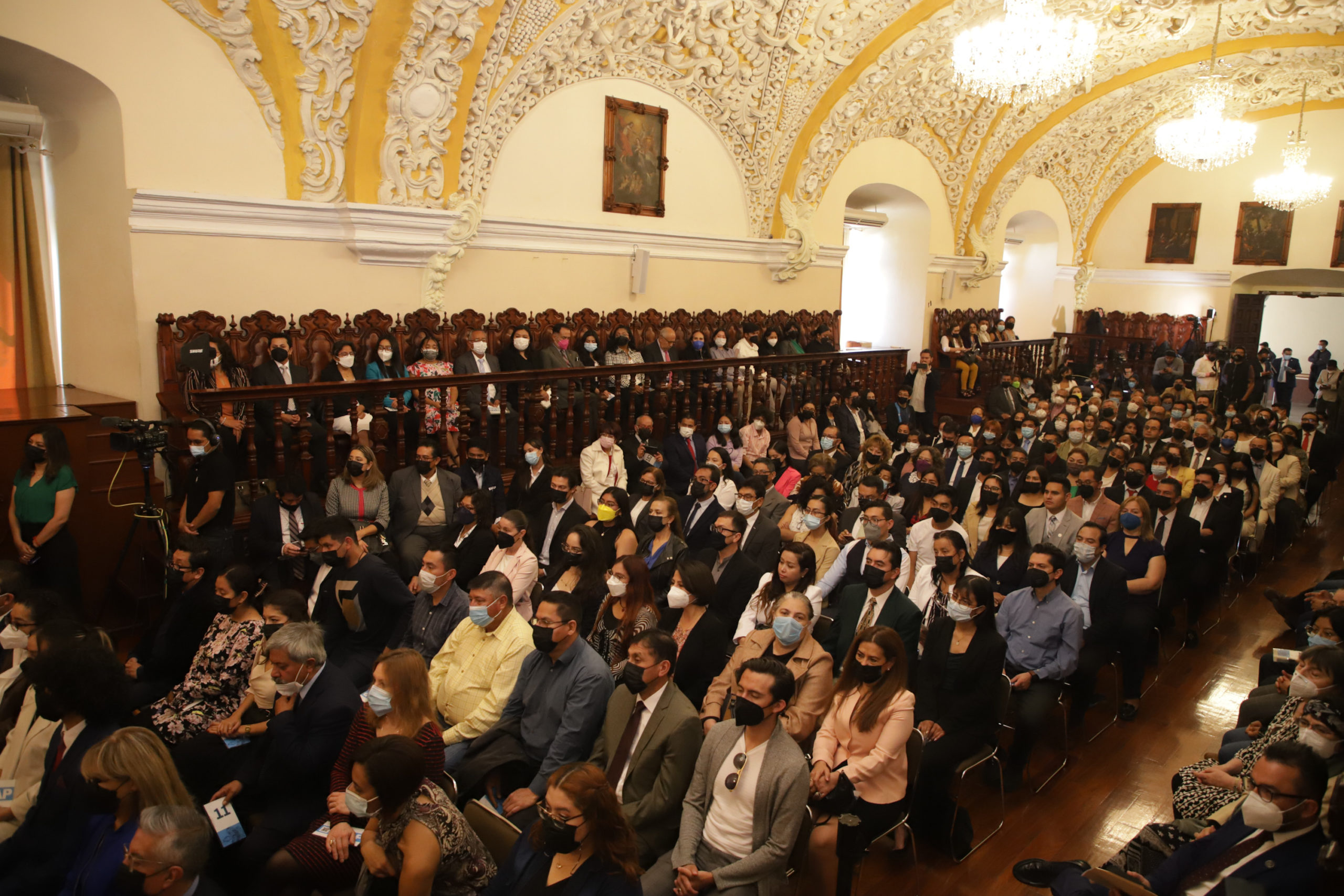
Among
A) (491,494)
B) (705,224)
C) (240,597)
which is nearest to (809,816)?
(240,597)

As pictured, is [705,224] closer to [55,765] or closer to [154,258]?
[154,258]

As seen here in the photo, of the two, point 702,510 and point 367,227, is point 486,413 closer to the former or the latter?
point 702,510

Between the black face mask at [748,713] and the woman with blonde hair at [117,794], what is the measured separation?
1.88 m

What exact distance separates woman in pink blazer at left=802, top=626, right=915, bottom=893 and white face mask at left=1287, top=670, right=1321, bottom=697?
1.51m

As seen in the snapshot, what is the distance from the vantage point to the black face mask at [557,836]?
2.61 meters

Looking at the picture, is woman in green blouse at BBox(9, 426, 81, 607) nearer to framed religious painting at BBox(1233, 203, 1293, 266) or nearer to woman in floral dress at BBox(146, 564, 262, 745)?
woman in floral dress at BBox(146, 564, 262, 745)

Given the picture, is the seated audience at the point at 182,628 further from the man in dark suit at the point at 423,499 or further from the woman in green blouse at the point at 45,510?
the man in dark suit at the point at 423,499

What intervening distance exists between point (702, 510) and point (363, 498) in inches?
86.3

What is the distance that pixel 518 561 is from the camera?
16.3 feet

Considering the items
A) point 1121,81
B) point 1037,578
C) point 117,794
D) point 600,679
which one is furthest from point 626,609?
point 1121,81

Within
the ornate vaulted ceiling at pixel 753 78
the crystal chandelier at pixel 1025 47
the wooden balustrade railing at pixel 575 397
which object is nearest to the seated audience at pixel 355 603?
the wooden balustrade railing at pixel 575 397

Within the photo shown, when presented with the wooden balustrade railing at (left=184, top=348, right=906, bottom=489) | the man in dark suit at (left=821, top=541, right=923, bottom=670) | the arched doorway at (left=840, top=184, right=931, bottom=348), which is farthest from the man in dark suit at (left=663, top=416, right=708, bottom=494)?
the arched doorway at (left=840, top=184, right=931, bottom=348)

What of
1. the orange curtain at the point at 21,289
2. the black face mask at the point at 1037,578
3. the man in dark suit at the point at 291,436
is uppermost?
the orange curtain at the point at 21,289

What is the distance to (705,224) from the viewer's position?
10.8m
